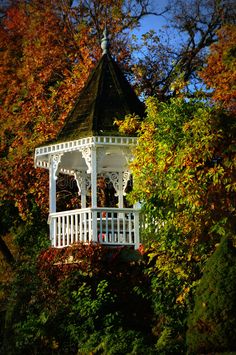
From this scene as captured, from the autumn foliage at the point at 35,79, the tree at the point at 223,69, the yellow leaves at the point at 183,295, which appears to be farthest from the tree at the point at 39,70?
the yellow leaves at the point at 183,295

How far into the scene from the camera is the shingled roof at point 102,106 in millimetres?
19609

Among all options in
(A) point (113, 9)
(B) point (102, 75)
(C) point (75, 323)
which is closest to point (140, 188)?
(C) point (75, 323)

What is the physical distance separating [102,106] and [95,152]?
1.60 metres

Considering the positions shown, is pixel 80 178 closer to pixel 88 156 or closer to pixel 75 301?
pixel 88 156

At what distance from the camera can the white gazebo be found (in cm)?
1909

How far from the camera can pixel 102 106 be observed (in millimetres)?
20266

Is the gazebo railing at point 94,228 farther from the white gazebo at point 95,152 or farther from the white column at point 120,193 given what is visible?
the white column at point 120,193

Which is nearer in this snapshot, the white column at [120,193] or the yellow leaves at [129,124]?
the yellow leaves at [129,124]

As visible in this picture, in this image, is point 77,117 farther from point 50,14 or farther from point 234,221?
point 50,14

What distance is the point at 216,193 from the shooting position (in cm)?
1592

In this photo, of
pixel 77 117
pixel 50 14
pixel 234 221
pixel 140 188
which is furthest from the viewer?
pixel 50 14

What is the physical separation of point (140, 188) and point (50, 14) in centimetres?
1561

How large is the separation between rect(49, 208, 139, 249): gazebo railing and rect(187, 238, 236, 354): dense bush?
5.00m

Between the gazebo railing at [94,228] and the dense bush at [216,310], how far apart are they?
16.4 ft
